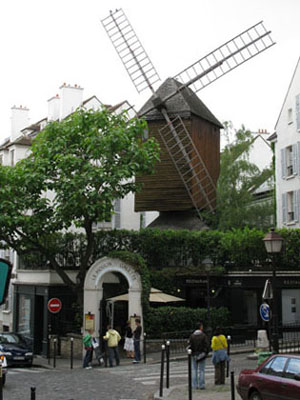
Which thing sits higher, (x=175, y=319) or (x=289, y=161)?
(x=289, y=161)

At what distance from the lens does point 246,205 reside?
121 feet

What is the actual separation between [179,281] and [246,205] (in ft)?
28.3

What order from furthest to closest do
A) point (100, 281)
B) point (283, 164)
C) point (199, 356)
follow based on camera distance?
point (283, 164), point (100, 281), point (199, 356)

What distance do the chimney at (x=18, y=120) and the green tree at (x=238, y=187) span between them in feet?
55.2

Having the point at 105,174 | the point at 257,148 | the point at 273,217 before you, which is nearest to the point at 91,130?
the point at 105,174

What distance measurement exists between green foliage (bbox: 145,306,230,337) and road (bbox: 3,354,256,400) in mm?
3274

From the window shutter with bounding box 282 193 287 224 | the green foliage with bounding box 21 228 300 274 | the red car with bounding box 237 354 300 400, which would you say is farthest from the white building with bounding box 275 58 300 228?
the red car with bounding box 237 354 300 400

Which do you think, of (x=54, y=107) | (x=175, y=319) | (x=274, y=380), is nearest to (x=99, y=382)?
(x=274, y=380)

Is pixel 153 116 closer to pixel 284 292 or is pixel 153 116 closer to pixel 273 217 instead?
pixel 273 217

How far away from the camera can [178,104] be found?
115ft

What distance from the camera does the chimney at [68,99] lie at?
142 ft

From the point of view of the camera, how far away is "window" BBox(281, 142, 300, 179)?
34.7m

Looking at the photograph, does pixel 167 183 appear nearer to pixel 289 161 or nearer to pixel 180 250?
pixel 180 250

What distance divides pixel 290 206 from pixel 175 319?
37.3 ft
